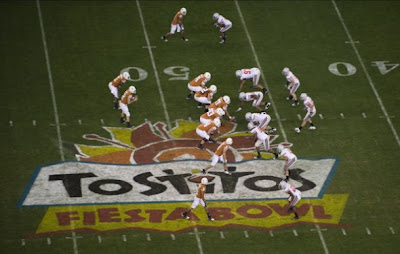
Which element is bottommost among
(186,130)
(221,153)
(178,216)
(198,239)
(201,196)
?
(198,239)

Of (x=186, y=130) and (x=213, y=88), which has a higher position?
(x=213, y=88)

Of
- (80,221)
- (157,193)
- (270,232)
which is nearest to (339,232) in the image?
(270,232)

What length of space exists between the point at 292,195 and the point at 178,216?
Answer: 321 centimetres

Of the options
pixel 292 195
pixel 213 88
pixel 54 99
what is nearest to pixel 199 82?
pixel 213 88

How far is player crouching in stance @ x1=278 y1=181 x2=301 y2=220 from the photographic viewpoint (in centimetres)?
2761

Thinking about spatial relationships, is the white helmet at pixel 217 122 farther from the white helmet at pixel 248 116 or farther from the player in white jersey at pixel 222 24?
the player in white jersey at pixel 222 24

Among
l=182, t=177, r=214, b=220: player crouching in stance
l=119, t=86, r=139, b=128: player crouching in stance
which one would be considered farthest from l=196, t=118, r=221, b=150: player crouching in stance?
l=182, t=177, r=214, b=220: player crouching in stance

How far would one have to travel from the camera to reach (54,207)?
91.1ft

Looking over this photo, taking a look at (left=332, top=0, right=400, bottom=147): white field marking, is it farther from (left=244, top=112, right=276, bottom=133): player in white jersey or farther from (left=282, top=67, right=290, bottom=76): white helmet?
(left=244, top=112, right=276, bottom=133): player in white jersey

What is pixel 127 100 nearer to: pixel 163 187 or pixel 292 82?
pixel 163 187

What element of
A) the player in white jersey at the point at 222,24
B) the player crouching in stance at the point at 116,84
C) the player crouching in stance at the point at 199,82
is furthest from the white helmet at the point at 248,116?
the player in white jersey at the point at 222,24

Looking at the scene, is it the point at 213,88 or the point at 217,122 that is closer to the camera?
the point at 217,122

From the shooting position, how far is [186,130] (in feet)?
104

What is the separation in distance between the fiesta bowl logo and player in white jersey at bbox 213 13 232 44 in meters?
5.47
